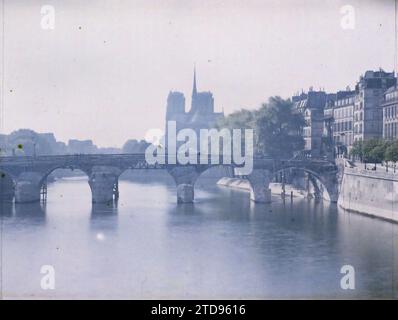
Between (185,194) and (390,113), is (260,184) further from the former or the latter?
(390,113)

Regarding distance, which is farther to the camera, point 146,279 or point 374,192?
point 374,192

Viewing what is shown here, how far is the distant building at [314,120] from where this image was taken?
3669 inches

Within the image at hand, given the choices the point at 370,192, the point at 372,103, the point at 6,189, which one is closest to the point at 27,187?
the point at 6,189

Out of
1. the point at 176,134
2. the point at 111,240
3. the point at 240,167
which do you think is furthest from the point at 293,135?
the point at 176,134

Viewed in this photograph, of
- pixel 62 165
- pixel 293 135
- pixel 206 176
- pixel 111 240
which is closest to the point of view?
pixel 111 240

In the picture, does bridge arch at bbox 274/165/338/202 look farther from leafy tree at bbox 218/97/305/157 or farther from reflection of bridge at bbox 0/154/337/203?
leafy tree at bbox 218/97/305/157

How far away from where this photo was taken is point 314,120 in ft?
306

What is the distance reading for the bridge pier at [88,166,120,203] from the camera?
6756cm

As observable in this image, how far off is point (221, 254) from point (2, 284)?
13.1 meters

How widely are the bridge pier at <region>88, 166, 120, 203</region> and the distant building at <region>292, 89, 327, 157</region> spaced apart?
34.2m

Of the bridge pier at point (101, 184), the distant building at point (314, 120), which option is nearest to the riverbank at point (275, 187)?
the distant building at point (314, 120)

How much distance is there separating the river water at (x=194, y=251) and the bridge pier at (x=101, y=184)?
9.76 ft

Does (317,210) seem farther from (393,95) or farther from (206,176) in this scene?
(206,176)

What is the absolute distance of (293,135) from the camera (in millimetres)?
89000
